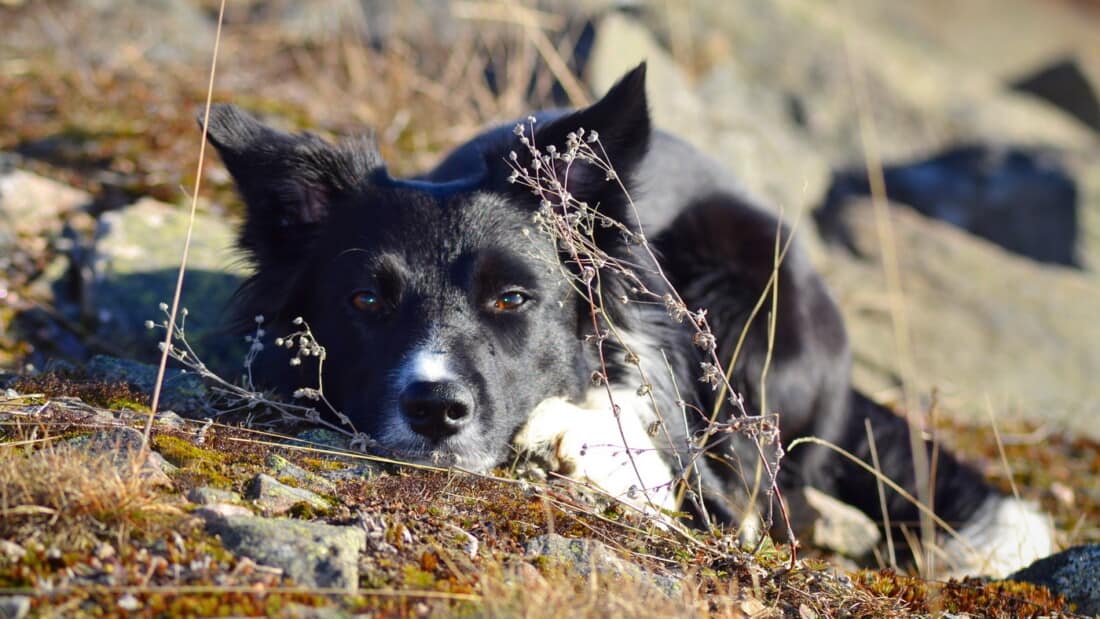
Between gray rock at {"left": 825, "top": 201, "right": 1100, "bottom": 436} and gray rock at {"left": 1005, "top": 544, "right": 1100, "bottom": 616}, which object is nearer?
gray rock at {"left": 1005, "top": 544, "right": 1100, "bottom": 616}

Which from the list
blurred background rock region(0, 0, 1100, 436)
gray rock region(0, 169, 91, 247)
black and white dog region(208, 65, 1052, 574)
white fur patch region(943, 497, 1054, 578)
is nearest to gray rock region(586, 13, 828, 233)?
blurred background rock region(0, 0, 1100, 436)

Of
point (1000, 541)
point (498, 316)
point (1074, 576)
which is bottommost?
point (1000, 541)

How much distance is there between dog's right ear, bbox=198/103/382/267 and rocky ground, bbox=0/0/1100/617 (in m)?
0.25

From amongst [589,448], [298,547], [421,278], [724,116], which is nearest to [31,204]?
[421,278]

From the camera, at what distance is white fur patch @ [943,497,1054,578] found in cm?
452

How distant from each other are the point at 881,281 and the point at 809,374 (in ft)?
12.9

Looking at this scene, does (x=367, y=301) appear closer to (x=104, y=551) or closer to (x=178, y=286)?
(x=178, y=286)

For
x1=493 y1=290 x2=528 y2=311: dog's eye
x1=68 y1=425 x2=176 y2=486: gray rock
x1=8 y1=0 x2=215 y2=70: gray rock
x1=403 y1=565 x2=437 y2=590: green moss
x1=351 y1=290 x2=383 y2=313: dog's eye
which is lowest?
x1=403 y1=565 x2=437 y2=590: green moss

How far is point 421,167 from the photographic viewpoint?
809 centimetres

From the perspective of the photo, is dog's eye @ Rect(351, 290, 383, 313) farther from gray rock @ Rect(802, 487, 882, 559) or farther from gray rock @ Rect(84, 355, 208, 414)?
gray rock @ Rect(802, 487, 882, 559)

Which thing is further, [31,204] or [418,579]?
[31,204]

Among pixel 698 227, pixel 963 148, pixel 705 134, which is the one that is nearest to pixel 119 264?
pixel 698 227

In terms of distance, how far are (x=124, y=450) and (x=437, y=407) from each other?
0.99 metres

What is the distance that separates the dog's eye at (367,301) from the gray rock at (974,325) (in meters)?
4.55
